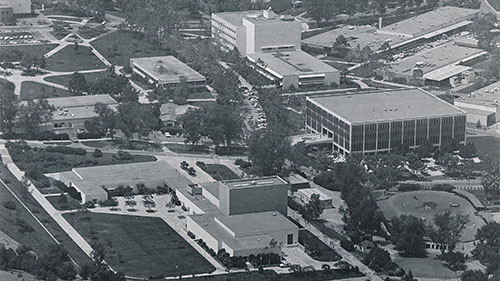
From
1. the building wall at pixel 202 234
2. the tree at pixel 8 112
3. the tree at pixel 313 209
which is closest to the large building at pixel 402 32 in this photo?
the tree at pixel 8 112

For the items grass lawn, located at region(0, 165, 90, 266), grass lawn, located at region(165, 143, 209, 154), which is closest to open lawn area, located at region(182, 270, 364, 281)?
grass lawn, located at region(0, 165, 90, 266)

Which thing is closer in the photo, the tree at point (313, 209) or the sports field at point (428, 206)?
the sports field at point (428, 206)

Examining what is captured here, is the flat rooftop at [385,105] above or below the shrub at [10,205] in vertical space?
above

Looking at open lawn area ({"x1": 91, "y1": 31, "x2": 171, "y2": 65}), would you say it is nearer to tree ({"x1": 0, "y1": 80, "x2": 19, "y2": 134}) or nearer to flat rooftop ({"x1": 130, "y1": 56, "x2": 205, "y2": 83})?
flat rooftop ({"x1": 130, "y1": 56, "x2": 205, "y2": 83})

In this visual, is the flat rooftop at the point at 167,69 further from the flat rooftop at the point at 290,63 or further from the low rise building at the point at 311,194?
the low rise building at the point at 311,194

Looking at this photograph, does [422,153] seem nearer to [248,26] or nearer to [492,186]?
[492,186]

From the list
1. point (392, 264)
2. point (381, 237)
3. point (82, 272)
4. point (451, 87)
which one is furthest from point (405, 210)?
point (451, 87)

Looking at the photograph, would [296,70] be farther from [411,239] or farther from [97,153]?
[411,239]
